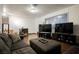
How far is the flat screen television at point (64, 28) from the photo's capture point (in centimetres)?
195

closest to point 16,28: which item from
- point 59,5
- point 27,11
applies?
point 27,11

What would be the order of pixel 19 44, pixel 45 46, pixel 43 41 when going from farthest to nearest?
pixel 19 44 < pixel 43 41 < pixel 45 46

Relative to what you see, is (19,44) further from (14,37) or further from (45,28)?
(45,28)

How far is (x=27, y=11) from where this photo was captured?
2.02m

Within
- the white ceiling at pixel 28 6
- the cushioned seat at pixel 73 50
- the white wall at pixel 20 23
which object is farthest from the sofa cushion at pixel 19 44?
the cushioned seat at pixel 73 50

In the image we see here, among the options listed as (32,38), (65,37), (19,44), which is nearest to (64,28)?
(65,37)

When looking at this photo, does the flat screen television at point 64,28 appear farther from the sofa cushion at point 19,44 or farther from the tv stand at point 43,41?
the sofa cushion at point 19,44

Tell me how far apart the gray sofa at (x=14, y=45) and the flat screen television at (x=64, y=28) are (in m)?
0.71

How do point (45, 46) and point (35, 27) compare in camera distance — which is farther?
point (35, 27)

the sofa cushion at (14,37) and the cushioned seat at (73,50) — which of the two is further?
the sofa cushion at (14,37)

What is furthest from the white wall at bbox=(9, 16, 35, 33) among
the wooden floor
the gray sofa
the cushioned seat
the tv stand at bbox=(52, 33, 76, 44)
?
the cushioned seat

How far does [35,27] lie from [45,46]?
18.4 inches

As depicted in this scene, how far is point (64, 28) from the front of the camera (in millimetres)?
2021
